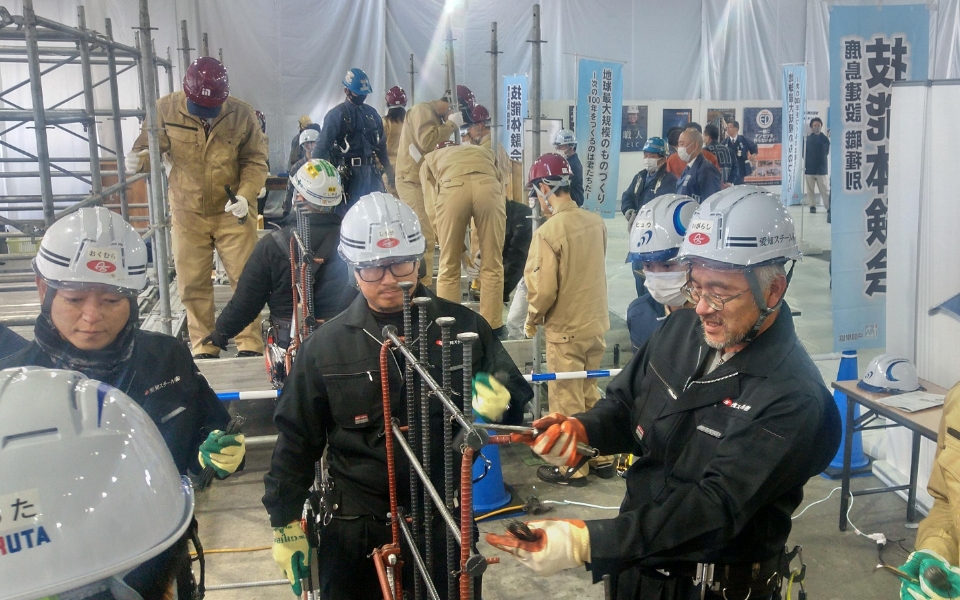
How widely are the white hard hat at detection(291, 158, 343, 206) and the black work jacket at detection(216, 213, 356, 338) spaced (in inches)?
4.1

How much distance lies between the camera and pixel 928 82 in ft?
15.7

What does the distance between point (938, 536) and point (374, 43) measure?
59.4 ft

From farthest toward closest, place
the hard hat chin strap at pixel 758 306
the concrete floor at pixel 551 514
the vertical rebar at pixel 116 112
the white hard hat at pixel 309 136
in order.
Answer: the white hard hat at pixel 309 136 → the vertical rebar at pixel 116 112 → the concrete floor at pixel 551 514 → the hard hat chin strap at pixel 758 306

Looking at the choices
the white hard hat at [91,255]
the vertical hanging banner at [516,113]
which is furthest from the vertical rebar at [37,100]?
the vertical hanging banner at [516,113]

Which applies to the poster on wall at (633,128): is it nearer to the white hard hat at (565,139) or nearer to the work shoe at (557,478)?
the white hard hat at (565,139)

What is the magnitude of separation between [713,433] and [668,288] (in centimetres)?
175

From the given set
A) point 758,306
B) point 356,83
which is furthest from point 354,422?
point 356,83

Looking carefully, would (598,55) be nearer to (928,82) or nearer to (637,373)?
(928,82)

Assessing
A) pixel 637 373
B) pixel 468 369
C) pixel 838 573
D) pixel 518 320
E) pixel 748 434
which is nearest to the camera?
pixel 468 369

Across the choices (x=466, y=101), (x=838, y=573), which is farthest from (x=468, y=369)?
(x=466, y=101)

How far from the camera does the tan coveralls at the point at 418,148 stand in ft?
29.6

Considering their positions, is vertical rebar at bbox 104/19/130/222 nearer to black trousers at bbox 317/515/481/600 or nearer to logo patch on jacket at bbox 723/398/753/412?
black trousers at bbox 317/515/481/600

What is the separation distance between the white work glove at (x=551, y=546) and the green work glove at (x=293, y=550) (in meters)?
1.23

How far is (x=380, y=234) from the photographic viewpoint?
3.09 m
